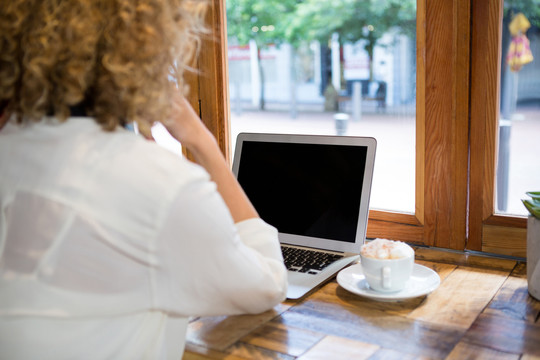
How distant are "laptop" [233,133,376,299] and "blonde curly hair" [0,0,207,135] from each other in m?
0.66

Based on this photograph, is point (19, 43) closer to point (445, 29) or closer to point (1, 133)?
point (1, 133)

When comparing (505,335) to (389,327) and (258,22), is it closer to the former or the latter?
(389,327)

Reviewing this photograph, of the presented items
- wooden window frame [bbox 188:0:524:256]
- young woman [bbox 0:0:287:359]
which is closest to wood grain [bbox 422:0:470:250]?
wooden window frame [bbox 188:0:524:256]

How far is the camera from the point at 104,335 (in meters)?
0.69

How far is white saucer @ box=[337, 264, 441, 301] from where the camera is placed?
109 cm

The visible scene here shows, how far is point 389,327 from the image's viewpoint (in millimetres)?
994

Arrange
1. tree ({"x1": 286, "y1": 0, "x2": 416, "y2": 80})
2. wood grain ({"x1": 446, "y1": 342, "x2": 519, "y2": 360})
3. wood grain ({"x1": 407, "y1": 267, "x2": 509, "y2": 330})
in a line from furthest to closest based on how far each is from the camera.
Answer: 1. tree ({"x1": 286, "y1": 0, "x2": 416, "y2": 80})
2. wood grain ({"x1": 407, "y1": 267, "x2": 509, "y2": 330})
3. wood grain ({"x1": 446, "y1": 342, "x2": 519, "y2": 360})

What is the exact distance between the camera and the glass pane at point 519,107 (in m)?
1.25

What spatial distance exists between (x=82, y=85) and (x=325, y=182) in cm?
79

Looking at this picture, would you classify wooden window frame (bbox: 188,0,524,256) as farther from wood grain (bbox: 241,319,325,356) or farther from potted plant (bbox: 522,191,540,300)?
wood grain (bbox: 241,319,325,356)

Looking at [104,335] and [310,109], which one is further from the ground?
[310,109]

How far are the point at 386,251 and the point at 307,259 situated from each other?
0.80ft

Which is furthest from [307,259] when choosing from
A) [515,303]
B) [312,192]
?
[515,303]

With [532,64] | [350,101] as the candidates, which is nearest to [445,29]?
[532,64]
